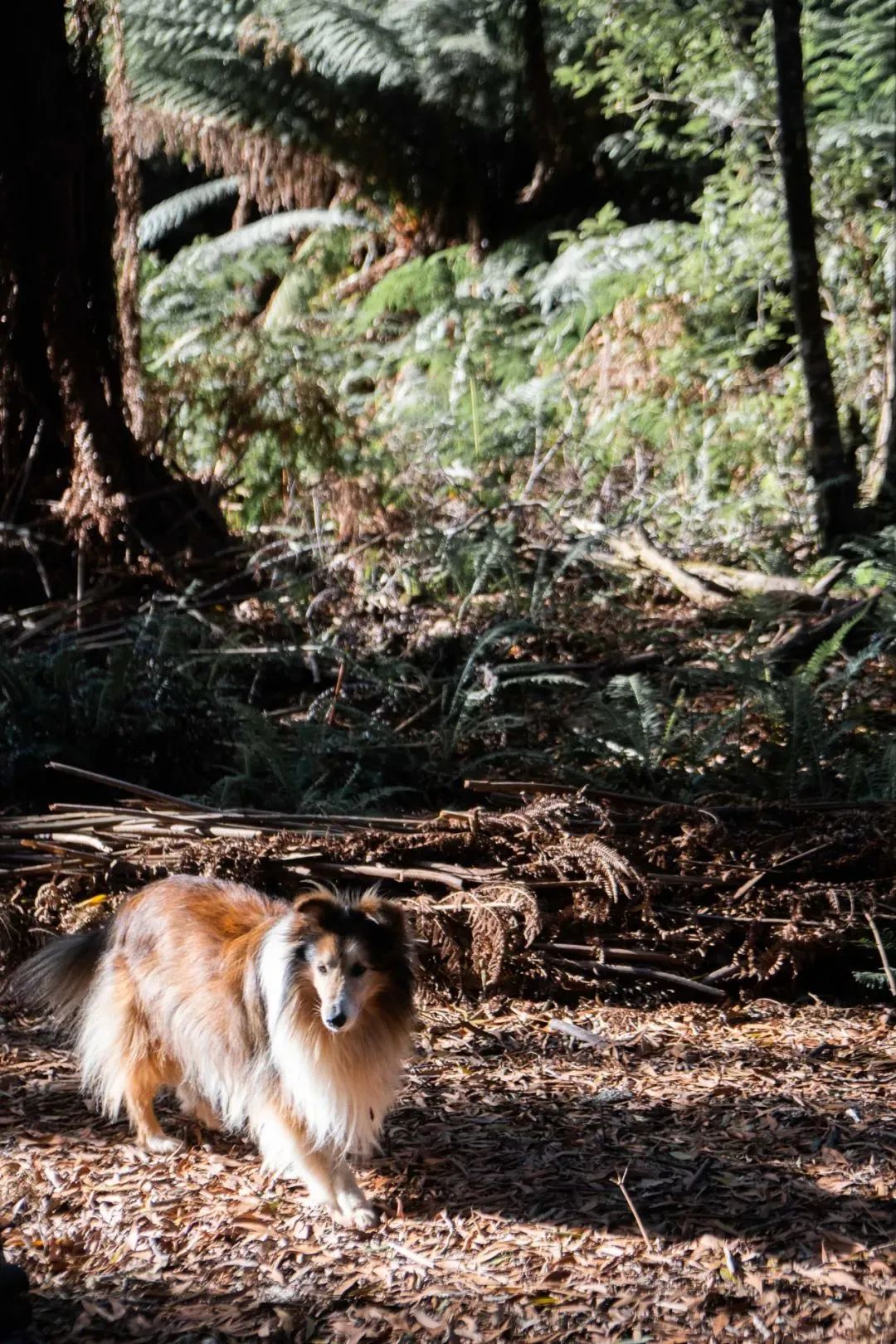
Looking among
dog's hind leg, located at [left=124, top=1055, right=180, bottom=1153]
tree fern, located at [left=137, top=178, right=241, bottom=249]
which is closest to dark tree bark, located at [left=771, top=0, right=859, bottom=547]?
dog's hind leg, located at [left=124, top=1055, right=180, bottom=1153]

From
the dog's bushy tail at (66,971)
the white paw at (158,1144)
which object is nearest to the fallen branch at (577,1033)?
the white paw at (158,1144)

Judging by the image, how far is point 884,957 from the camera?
4.27m

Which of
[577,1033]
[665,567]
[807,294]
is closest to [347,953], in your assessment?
[577,1033]

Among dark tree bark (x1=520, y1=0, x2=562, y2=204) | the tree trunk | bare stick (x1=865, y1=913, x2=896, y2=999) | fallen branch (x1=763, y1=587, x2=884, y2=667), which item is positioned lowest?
bare stick (x1=865, y1=913, x2=896, y2=999)

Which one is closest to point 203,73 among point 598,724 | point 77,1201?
point 598,724

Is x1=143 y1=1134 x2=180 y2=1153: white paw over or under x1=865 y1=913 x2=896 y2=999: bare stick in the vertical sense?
under

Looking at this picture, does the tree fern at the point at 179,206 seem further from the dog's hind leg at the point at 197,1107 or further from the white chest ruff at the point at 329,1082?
the white chest ruff at the point at 329,1082

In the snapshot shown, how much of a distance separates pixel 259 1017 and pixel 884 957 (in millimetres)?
2158

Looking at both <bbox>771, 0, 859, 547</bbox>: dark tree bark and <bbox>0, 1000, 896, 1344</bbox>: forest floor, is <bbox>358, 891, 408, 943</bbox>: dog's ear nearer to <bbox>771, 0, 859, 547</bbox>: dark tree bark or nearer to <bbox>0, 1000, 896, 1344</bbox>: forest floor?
<bbox>0, 1000, 896, 1344</bbox>: forest floor

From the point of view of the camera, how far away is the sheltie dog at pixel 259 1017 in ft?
10.7

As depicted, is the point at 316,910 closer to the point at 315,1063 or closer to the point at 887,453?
the point at 315,1063

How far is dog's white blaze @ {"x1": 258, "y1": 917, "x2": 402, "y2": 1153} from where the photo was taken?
10.7 feet

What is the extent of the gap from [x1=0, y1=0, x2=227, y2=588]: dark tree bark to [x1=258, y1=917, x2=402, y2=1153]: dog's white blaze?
16.2 feet

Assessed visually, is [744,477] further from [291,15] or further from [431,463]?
[291,15]
